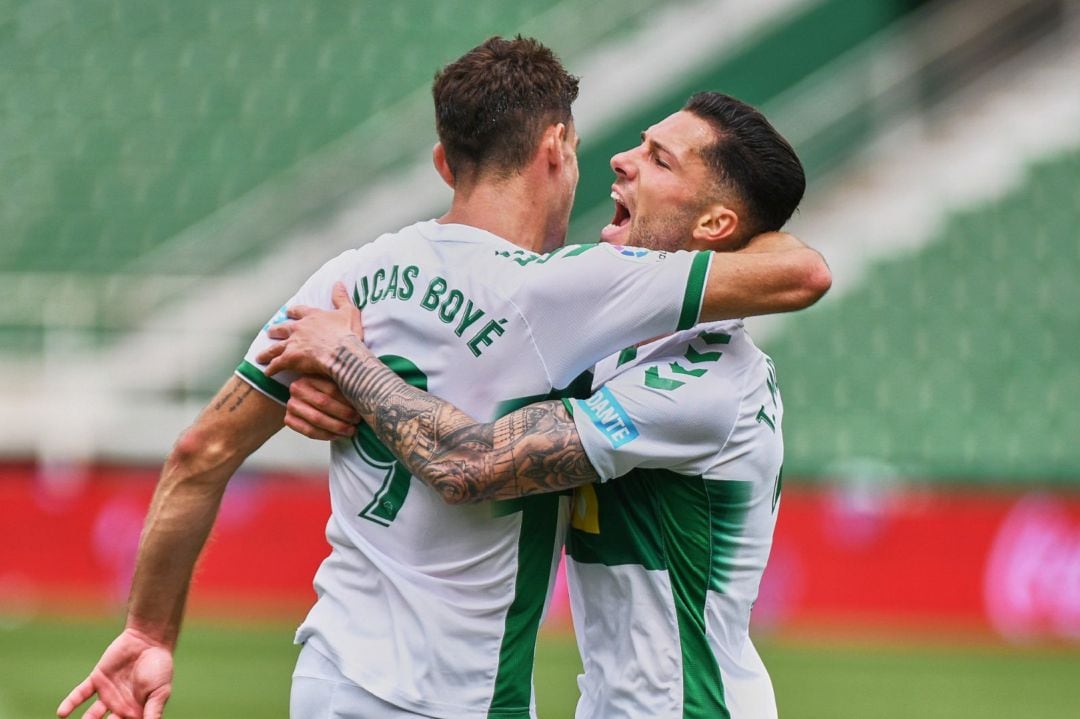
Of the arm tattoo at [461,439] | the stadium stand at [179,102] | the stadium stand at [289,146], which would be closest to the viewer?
the arm tattoo at [461,439]

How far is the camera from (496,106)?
324 cm

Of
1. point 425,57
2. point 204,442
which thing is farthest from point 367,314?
point 425,57

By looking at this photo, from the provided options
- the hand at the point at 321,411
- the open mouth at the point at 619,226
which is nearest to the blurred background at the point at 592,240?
the open mouth at the point at 619,226

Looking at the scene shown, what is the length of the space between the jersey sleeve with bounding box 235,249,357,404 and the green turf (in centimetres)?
453

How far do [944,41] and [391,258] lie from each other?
1044cm

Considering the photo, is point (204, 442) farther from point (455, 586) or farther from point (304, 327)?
point (455, 586)

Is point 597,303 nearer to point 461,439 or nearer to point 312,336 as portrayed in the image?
point 461,439

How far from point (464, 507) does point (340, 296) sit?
50cm

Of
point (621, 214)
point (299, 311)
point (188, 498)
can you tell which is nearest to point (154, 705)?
point (188, 498)

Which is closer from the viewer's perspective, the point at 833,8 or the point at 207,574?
the point at 207,574

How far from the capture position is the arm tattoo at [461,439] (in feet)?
9.98

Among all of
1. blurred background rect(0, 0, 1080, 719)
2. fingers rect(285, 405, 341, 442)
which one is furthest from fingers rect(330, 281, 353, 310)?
blurred background rect(0, 0, 1080, 719)

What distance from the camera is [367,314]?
323 centimetres

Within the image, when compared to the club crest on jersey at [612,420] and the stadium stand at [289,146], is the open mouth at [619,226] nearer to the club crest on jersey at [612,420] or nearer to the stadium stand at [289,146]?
the club crest on jersey at [612,420]
